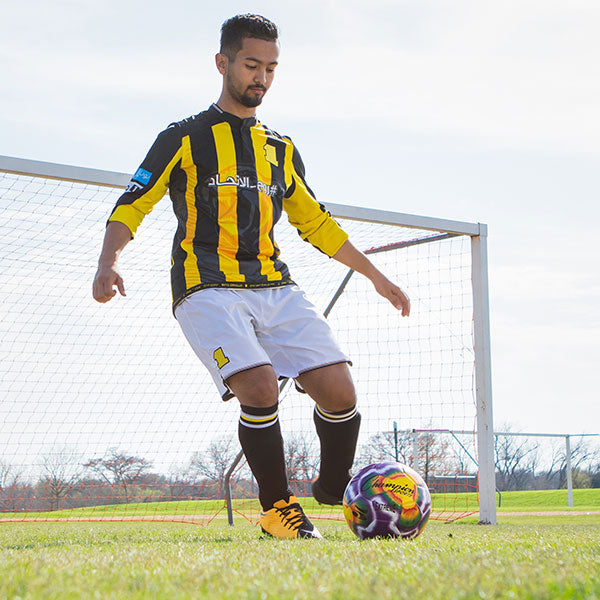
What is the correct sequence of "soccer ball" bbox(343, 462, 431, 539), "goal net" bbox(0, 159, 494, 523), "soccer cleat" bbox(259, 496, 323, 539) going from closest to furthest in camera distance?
1. "soccer ball" bbox(343, 462, 431, 539)
2. "soccer cleat" bbox(259, 496, 323, 539)
3. "goal net" bbox(0, 159, 494, 523)

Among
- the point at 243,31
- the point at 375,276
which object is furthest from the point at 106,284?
the point at 375,276

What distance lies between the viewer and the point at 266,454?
3189 millimetres

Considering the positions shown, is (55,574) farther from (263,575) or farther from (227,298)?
(227,298)

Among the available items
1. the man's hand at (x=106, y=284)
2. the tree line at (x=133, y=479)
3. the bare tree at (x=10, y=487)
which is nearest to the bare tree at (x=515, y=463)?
the tree line at (x=133, y=479)

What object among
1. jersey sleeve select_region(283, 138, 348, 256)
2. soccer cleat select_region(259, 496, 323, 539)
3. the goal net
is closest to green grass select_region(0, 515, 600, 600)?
soccer cleat select_region(259, 496, 323, 539)

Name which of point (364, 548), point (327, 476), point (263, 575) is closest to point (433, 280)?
point (327, 476)

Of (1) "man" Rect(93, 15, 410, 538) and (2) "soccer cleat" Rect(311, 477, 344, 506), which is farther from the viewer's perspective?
(2) "soccer cleat" Rect(311, 477, 344, 506)

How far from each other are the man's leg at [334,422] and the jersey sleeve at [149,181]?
112 centimetres

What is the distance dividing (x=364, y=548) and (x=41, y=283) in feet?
19.9

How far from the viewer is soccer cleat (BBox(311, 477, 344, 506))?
3717 mm

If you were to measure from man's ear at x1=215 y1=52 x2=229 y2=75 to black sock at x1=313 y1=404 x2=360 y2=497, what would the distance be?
1763 millimetres

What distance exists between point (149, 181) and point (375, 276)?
4.34ft

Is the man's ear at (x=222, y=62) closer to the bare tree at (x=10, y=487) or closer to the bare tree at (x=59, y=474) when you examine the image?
the bare tree at (x=59, y=474)

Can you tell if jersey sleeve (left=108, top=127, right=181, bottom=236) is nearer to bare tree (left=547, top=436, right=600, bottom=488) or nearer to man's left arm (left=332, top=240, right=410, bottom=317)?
man's left arm (left=332, top=240, right=410, bottom=317)
